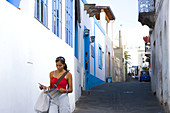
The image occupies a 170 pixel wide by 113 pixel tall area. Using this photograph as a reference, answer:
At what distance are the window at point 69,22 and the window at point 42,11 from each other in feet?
10.6

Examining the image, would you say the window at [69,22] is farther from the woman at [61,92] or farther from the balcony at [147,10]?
the woman at [61,92]

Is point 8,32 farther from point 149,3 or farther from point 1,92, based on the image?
point 149,3

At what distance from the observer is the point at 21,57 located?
7.07 metres

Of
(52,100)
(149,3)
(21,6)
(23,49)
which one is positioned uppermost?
(149,3)

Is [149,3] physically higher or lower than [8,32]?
higher

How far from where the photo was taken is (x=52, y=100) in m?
6.62


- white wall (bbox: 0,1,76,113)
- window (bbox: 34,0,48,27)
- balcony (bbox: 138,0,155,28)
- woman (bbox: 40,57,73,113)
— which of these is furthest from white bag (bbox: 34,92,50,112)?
balcony (bbox: 138,0,155,28)

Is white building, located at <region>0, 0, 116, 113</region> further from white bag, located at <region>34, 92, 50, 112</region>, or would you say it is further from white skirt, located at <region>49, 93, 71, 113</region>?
white skirt, located at <region>49, 93, 71, 113</region>

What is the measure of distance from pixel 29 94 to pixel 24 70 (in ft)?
1.85

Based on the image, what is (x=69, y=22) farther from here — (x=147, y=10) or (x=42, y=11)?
(x=147, y=10)

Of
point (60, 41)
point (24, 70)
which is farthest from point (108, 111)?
point (24, 70)

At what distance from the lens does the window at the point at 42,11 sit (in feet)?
27.6

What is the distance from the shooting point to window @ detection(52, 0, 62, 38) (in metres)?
10.3

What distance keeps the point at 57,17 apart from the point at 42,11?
1959 mm
